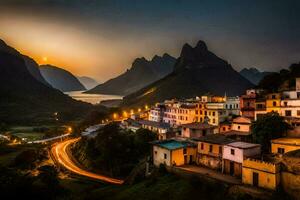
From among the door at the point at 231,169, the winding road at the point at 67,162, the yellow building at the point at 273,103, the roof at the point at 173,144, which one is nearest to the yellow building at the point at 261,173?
the door at the point at 231,169

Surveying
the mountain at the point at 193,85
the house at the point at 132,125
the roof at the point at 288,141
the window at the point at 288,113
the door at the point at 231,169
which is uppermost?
the mountain at the point at 193,85

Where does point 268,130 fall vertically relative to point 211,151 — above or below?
above

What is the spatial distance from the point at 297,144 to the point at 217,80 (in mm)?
159647

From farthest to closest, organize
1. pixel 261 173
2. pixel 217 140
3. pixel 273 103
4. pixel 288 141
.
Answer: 1. pixel 273 103
2. pixel 217 140
3. pixel 288 141
4. pixel 261 173

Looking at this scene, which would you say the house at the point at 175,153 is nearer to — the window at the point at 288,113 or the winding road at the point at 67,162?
the winding road at the point at 67,162

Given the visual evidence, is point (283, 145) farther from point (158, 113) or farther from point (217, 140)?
point (158, 113)

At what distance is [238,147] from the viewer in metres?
31.7

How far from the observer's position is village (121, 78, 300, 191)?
2677 cm

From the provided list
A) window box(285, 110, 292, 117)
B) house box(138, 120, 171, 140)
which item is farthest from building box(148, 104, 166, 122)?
window box(285, 110, 292, 117)

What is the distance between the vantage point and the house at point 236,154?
3139 centimetres

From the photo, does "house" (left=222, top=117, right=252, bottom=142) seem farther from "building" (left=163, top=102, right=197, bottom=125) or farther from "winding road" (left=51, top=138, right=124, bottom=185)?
"winding road" (left=51, top=138, right=124, bottom=185)

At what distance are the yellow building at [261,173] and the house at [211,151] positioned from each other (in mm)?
6754

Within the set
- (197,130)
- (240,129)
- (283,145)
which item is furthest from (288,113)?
(197,130)

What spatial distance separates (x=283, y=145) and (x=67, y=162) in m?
48.5
